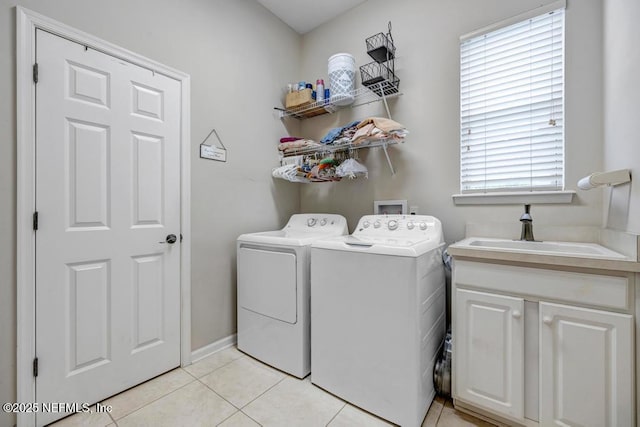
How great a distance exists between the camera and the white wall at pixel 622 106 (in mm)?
1144

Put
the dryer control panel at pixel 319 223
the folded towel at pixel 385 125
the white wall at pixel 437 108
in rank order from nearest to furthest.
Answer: the white wall at pixel 437 108 → the folded towel at pixel 385 125 → the dryer control panel at pixel 319 223

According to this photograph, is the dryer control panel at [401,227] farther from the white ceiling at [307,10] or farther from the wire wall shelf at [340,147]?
the white ceiling at [307,10]

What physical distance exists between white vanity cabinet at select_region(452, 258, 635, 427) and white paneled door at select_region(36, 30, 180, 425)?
6.12 ft

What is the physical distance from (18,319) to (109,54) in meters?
1.50

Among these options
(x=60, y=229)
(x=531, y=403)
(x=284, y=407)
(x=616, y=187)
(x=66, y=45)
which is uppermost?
(x=66, y=45)

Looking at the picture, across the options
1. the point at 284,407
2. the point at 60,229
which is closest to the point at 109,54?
the point at 60,229

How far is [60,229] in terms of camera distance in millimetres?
1452

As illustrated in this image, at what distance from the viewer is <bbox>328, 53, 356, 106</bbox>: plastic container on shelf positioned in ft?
7.70

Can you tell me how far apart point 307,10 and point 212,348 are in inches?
122

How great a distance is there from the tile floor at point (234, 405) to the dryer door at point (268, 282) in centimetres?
42

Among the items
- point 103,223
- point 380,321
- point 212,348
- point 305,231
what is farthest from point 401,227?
point 103,223

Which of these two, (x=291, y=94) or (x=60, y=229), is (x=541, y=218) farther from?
(x=60, y=229)

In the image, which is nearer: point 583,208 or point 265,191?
point 583,208

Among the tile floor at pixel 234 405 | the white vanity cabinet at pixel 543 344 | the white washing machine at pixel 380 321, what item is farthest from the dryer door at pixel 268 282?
the white vanity cabinet at pixel 543 344
